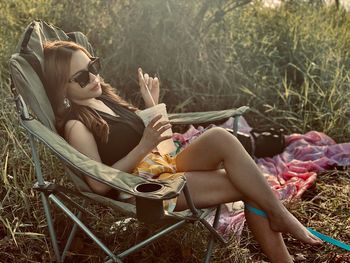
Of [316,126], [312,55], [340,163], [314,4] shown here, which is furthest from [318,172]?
[314,4]

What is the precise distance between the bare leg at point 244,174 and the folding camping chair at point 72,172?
221mm

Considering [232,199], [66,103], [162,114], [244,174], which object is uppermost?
[66,103]

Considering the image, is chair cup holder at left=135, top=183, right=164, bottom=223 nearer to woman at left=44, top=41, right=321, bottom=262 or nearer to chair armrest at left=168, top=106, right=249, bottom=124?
woman at left=44, top=41, right=321, bottom=262

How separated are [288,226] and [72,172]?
0.93 meters

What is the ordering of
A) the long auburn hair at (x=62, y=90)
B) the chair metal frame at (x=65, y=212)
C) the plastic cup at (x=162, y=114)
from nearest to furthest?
the chair metal frame at (x=65, y=212) → the long auburn hair at (x=62, y=90) → the plastic cup at (x=162, y=114)

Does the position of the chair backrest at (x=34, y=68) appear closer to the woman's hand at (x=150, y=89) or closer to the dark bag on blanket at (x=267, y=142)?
the woman's hand at (x=150, y=89)

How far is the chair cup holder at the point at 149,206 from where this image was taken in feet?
7.26

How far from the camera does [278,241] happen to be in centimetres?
275

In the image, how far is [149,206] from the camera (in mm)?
2221

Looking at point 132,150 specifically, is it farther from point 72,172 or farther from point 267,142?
point 267,142

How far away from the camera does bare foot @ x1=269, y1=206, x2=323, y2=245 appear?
2.69m

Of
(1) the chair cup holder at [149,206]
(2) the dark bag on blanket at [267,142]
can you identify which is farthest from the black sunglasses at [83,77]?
(2) the dark bag on blanket at [267,142]

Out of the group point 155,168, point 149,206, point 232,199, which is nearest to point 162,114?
point 155,168

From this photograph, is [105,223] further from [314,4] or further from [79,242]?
[314,4]
